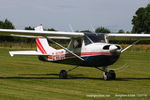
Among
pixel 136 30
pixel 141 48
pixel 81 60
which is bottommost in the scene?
pixel 81 60

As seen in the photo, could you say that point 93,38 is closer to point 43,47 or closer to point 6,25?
point 43,47

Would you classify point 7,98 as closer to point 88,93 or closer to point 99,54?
point 88,93

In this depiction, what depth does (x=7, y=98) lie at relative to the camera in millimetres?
10734

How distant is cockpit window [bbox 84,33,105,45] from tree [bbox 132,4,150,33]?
88375 millimetres

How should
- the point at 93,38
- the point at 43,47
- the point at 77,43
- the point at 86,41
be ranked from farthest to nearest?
the point at 43,47 < the point at 77,43 < the point at 86,41 < the point at 93,38

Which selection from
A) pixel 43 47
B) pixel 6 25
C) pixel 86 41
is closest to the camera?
pixel 86 41

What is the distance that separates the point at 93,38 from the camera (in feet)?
55.2

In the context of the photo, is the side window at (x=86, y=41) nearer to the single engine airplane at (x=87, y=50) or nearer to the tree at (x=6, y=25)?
the single engine airplane at (x=87, y=50)

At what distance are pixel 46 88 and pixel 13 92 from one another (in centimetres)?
155

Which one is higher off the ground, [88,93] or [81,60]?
[81,60]

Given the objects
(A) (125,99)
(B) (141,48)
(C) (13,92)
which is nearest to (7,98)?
(C) (13,92)

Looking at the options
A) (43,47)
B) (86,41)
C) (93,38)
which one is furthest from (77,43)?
(43,47)

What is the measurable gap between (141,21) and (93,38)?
91684 mm

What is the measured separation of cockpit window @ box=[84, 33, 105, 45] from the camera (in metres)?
16.8
